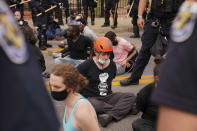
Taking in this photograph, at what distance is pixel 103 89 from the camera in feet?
13.1

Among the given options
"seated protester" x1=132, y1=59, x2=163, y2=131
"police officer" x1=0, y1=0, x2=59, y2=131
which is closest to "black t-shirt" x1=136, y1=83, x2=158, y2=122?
"seated protester" x1=132, y1=59, x2=163, y2=131

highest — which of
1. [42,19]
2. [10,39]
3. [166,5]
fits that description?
[10,39]

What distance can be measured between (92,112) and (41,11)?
21.6 feet

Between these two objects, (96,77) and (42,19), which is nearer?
(96,77)

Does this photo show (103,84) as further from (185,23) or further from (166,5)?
(185,23)

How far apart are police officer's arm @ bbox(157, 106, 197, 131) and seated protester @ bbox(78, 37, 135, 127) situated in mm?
3139

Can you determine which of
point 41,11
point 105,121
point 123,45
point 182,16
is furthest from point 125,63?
point 182,16

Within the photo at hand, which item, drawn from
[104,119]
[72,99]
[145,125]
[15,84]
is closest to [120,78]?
[104,119]

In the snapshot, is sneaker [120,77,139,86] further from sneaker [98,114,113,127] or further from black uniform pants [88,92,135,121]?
sneaker [98,114,113,127]

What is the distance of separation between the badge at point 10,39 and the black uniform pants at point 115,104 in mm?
3269

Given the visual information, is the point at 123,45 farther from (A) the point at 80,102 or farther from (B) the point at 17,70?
(B) the point at 17,70

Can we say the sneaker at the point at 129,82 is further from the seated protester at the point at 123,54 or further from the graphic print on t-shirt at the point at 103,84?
the graphic print on t-shirt at the point at 103,84

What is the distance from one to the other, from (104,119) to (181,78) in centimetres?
313

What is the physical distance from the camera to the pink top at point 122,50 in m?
5.51
